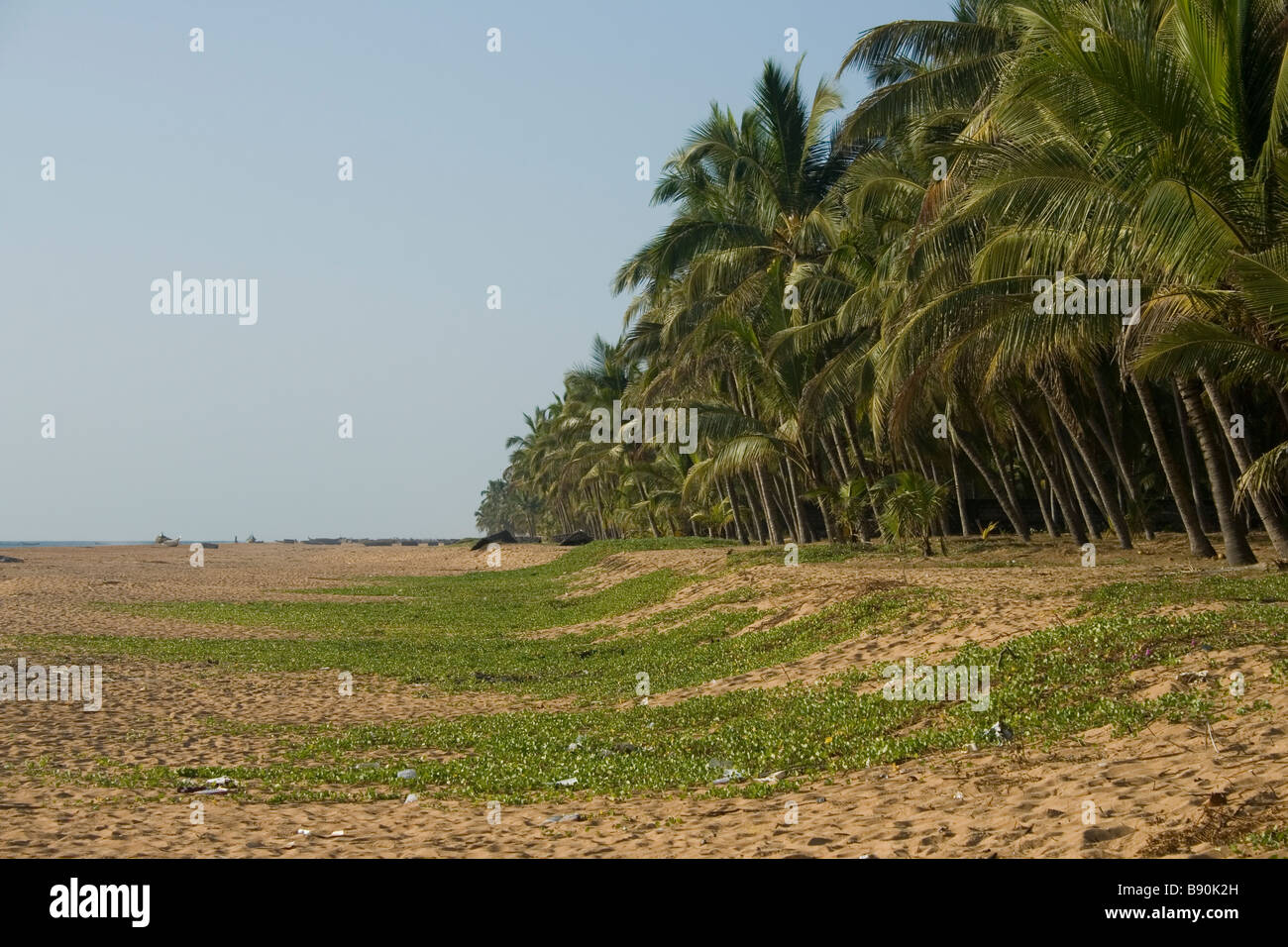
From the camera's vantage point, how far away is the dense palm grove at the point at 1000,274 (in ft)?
40.0

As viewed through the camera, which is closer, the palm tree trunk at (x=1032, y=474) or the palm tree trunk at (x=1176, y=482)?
the palm tree trunk at (x=1176, y=482)

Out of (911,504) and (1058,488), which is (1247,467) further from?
(1058,488)

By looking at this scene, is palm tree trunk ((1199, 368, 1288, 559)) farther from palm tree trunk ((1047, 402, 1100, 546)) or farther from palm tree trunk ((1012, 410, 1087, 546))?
palm tree trunk ((1012, 410, 1087, 546))

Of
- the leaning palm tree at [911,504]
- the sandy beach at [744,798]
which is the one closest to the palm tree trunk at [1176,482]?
the sandy beach at [744,798]

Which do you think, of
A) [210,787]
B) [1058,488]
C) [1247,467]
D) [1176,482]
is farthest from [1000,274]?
[210,787]

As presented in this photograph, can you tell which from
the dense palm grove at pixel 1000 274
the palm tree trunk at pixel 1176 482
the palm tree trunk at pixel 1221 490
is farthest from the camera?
the palm tree trunk at pixel 1176 482

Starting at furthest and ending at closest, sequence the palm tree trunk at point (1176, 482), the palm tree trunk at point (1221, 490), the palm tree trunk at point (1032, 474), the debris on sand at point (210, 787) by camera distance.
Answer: the palm tree trunk at point (1032, 474)
the palm tree trunk at point (1176, 482)
the palm tree trunk at point (1221, 490)
the debris on sand at point (210, 787)

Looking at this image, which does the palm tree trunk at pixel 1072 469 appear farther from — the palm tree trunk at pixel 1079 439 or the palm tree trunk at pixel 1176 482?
the palm tree trunk at pixel 1176 482

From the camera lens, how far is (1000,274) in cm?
1619

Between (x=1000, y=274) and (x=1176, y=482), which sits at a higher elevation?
(x=1000, y=274)

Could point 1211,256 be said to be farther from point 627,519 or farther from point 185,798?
point 627,519

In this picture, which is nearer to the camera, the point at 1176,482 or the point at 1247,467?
the point at 1247,467
